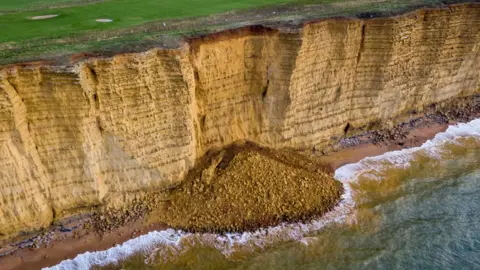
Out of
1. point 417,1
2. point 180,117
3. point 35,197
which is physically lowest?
point 35,197

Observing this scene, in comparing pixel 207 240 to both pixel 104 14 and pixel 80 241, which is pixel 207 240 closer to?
pixel 80 241

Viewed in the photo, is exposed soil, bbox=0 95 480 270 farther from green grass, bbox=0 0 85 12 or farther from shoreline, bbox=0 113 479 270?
green grass, bbox=0 0 85 12

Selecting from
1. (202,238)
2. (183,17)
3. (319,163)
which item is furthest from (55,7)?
(319,163)

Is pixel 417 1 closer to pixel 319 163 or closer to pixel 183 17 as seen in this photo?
pixel 319 163

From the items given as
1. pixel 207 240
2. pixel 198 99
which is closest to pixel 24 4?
pixel 198 99

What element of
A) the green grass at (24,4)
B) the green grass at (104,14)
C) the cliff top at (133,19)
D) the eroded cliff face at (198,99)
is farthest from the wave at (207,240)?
the green grass at (24,4)

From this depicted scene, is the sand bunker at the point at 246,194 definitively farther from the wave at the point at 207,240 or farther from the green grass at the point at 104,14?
the green grass at the point at 104,14
